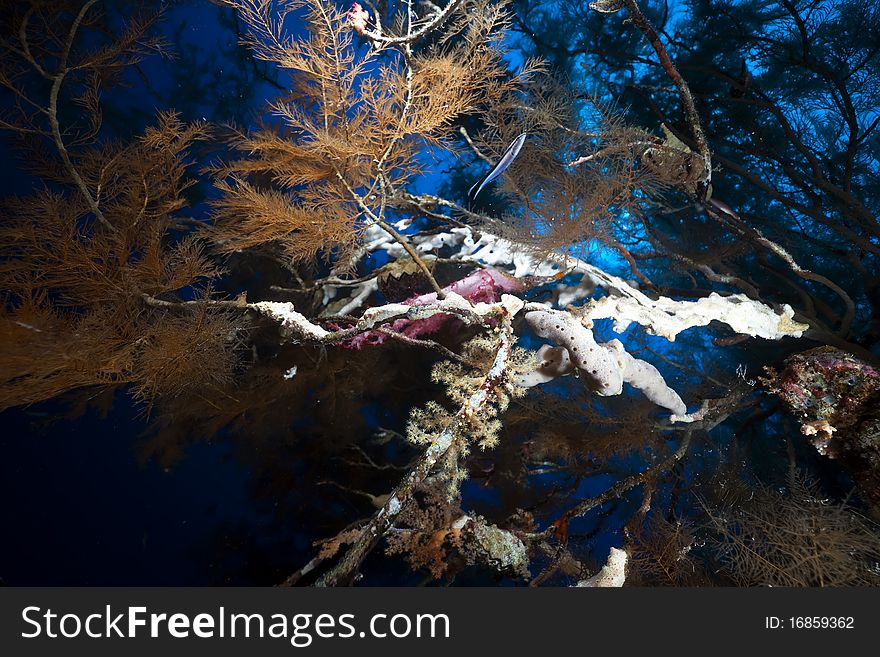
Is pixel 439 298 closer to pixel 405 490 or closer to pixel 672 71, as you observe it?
pixel 405 490

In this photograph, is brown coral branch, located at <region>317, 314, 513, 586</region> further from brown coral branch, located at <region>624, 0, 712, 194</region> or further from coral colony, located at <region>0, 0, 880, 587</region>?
brown coral branch, located at <region>624, 0, 712, 194</region>

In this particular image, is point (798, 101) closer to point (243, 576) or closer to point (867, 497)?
point (867, 497)

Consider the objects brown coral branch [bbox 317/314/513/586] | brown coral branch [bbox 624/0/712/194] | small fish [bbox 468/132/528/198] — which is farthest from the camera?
small fish [bbox 468/132/528/198]

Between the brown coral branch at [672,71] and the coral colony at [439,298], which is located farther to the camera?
the coral colony at [439,298]

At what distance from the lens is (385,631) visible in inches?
83.2

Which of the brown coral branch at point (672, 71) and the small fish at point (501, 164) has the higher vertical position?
the brown coral branch at point (672, 71)

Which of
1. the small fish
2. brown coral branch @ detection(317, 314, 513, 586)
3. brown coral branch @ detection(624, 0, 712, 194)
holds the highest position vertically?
brown coral branch @ detection(624, 0, 712, 194)

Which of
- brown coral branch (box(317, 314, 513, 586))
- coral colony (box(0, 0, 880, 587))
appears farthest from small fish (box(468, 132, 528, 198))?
brown coral branch (box(317, 314, 513, 586))

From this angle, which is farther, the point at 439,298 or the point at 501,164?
the point at 439,298

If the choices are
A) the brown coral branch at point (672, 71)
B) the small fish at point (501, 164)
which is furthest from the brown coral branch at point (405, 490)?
the brown coral branch at point (672, 71)

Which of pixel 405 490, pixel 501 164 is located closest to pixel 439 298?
pixel 501 164

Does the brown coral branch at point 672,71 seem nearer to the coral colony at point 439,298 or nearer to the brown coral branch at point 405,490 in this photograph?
the coral colony at point 439,298

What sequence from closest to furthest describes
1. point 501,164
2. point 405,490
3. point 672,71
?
point 405,490 < point 672,71 < point 501,164

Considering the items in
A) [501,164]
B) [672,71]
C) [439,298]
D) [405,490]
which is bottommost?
[405,490]
